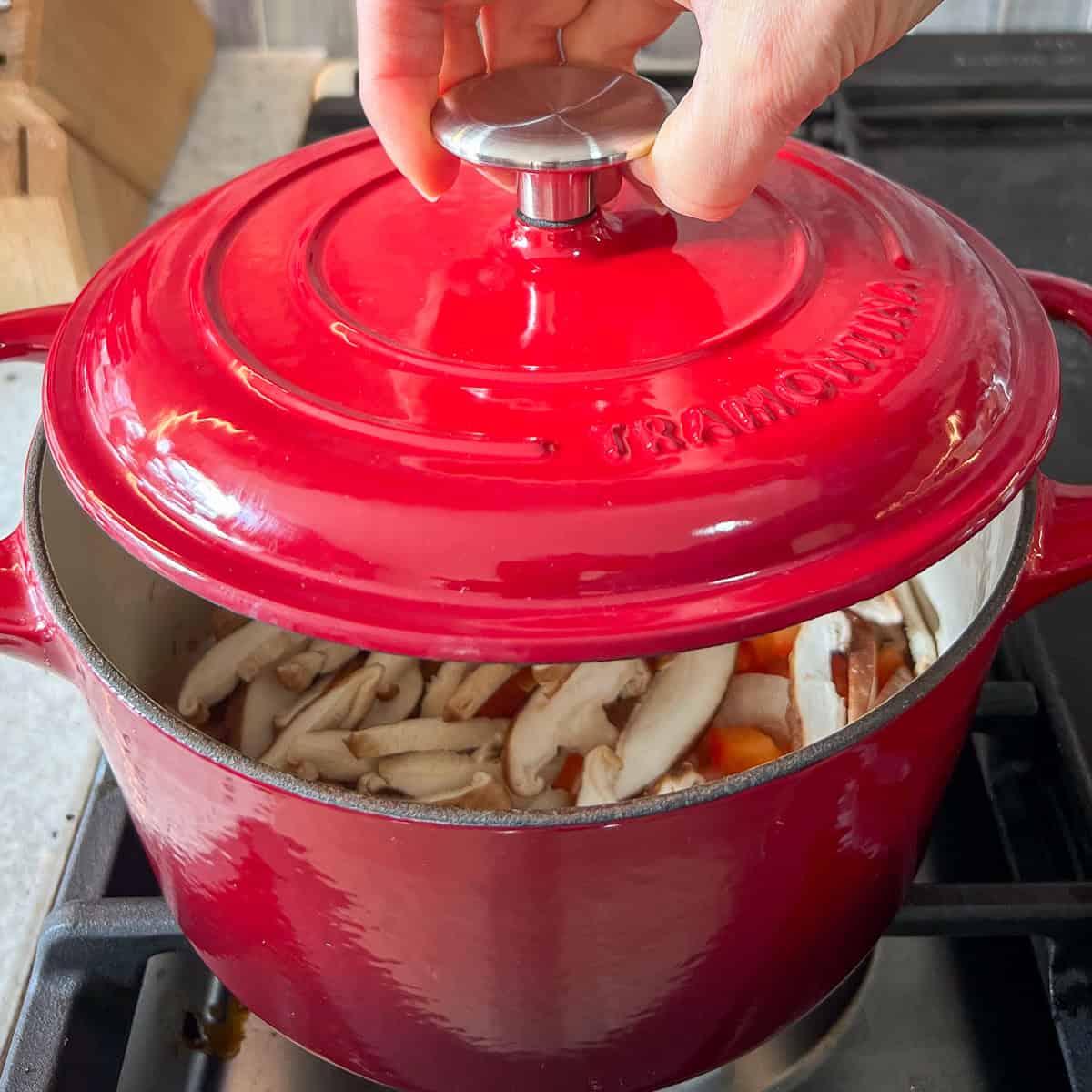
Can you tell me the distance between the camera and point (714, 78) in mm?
406

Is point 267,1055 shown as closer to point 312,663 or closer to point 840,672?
point 312,663

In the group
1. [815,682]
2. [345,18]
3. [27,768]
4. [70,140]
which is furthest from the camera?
[345,18]

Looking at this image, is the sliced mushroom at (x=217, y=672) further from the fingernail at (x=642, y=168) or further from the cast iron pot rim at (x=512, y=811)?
the fingernail at (x=642, y=168)

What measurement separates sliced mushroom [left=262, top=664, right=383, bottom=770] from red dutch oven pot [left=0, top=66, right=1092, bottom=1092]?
0.10 m

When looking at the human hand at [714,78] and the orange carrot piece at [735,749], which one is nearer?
the human hand at [714,78]

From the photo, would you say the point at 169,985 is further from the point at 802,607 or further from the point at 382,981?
the point at 802,607

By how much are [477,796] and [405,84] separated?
31cm

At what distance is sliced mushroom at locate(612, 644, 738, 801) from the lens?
22.2 inches

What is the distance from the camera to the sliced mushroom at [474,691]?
607mm

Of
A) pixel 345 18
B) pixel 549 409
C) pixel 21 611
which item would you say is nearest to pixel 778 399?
pixel 549 409

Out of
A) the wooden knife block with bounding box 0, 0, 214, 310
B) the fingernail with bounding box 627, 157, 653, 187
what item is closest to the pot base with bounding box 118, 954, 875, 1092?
the fingernail with bounding box 627, 157, 653, 187

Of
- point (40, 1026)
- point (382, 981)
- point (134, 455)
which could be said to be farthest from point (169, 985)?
point (134, 455)

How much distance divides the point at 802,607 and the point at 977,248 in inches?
9.3

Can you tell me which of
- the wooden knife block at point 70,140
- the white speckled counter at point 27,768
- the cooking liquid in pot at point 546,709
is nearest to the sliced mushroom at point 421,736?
the cooking liquid in pot at point 546,709
